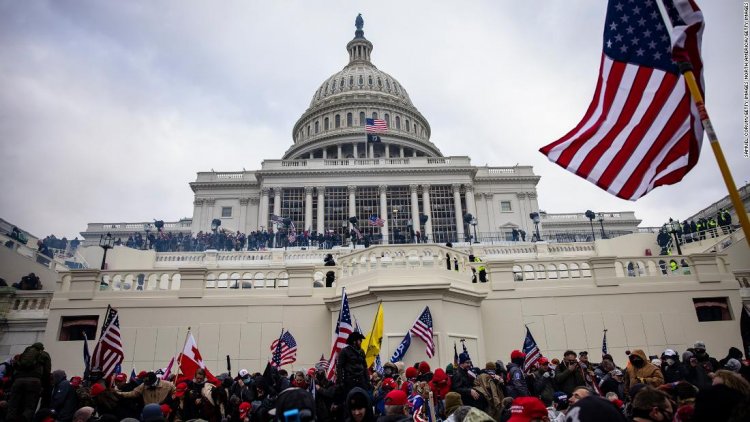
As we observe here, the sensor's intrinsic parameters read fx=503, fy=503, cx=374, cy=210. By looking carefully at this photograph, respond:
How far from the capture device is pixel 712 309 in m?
15.2

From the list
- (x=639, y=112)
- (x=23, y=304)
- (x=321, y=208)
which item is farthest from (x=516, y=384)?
(x=321, y=208)

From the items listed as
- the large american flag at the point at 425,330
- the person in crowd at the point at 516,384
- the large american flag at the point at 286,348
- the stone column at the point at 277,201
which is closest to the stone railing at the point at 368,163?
the stone column at the point at 277,201

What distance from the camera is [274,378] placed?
970cm

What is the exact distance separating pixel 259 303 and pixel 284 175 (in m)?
43.5

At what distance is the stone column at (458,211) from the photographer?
54656 millimetres

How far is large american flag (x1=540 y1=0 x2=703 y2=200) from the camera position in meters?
6.11

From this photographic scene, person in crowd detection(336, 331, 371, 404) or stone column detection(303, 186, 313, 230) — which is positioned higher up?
stone column detection(303, 186, 313, 230)

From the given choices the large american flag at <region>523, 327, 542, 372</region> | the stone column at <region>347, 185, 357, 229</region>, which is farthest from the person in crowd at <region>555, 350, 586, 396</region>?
the stone column at <region>347, 185, 357, 229</region>

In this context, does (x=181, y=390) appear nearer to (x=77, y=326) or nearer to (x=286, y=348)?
(x=286, y=348)

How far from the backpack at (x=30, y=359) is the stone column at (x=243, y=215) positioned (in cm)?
5089

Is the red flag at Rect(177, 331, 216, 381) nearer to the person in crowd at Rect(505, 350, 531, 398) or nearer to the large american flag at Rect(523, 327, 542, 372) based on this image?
the person in crowd at Rect(505, 350, 531, 398)

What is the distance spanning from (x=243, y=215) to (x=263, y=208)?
4472 mm

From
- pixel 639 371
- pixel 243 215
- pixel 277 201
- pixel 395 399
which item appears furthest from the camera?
pixel 243 215

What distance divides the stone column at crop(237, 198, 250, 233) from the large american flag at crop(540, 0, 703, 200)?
54.7m
